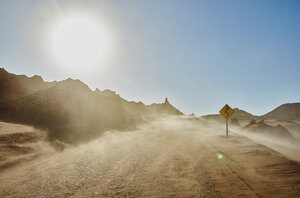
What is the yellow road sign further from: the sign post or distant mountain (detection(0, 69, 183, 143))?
distant mountain (detection(0, 69, 183, 143))

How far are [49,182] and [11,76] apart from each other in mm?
24293

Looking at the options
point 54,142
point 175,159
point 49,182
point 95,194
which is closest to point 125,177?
point 95,194

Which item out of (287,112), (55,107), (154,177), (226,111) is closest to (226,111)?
(226,111)

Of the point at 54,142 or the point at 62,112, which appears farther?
the point at 62,112

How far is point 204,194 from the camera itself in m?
4.45

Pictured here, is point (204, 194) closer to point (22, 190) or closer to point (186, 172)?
point (186, 172)

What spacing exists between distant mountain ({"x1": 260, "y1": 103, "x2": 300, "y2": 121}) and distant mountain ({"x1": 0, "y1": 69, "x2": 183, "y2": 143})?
433ft

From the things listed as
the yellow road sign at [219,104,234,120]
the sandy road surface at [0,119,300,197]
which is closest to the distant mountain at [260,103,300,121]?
the yellow road sign at [219,104,234,120]

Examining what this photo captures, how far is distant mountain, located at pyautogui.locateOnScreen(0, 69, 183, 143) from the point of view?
15.5 metres

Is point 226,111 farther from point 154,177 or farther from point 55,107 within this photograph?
point 55,107

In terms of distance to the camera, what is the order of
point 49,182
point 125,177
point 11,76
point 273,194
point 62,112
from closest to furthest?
point 273,194, point 49,182, point 125,177, point 62,112, point 11,76

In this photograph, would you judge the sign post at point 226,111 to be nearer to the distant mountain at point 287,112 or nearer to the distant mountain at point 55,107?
the distant mountain at point 55,107

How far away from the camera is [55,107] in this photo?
18.8m

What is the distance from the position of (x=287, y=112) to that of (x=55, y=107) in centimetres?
14796
